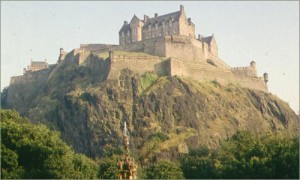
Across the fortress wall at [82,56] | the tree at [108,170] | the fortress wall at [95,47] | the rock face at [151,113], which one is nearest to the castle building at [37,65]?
the fortress wall at [95,47]

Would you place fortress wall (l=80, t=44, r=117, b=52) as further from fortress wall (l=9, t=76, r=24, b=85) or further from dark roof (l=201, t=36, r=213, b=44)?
dark roof (l=201, t=36, r=213, b=44)

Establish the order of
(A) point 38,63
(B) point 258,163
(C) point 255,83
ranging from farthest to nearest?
(A) point 38,63
(C) point 255,83
(B) point 258,163

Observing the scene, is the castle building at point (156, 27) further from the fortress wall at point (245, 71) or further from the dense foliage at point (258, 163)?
the dense foliage at point (258, 163)

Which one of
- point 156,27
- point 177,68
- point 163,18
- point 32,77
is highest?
point 163,18

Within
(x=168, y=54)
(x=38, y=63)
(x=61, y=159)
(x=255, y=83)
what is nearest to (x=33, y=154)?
(x=61, y=159)

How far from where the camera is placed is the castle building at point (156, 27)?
9338 centimetres

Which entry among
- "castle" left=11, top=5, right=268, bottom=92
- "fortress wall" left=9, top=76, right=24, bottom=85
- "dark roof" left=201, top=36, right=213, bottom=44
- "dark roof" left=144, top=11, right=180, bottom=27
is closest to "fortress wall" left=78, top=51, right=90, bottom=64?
"castle" left=11, top=5, right=268, bottom=92

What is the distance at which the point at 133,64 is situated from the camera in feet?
250

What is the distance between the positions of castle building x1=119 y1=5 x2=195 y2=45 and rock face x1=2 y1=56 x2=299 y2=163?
17.9 meters

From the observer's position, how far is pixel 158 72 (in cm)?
7712

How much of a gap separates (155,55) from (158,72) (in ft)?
17.6

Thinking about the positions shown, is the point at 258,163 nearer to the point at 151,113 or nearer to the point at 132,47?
the point at 151,113

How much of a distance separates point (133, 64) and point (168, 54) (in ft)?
27.3

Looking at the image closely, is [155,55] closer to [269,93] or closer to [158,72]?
[158,72]
